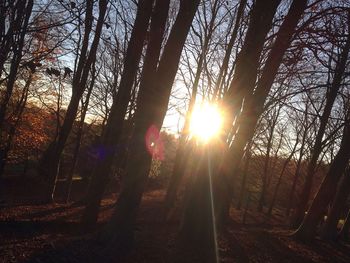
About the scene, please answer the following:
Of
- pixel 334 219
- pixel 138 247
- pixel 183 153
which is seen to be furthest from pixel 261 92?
pixel 183 153

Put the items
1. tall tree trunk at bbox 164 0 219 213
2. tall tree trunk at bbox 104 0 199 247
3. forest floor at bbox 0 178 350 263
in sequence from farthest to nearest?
1. tall tree trunk at bbox 164 0 219 213
2. tall tree trunk at bbox 104 0 199 247
3. forest floor at bbox 0 178 350 263

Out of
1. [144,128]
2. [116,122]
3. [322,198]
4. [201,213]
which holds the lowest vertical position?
[201,213]

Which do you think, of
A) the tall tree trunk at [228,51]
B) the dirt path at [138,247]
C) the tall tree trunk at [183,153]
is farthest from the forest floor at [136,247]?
the tall tree trunk at [228,51]

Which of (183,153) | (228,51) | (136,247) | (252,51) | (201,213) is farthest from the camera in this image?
(183,153)

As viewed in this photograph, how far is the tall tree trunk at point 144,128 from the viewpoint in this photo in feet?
20.4

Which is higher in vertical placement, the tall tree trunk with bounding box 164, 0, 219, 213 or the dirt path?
the tall tree trunk with bounding box 164, 0, 219, 213

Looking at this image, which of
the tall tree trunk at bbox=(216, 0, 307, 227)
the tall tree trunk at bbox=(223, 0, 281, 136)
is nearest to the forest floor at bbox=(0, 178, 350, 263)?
the tall tree trunk at bbox=(216, 0, 307, 227)

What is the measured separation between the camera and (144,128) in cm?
637

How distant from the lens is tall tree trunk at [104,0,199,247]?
6.23 metres

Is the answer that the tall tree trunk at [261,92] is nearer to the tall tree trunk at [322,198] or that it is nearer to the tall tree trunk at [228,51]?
the tall tree trunk at [322,198]

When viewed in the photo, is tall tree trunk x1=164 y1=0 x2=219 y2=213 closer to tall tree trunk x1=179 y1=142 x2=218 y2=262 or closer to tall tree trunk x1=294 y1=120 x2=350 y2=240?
tall tree trunk x1=294 y1=120 x2=350 y2=240

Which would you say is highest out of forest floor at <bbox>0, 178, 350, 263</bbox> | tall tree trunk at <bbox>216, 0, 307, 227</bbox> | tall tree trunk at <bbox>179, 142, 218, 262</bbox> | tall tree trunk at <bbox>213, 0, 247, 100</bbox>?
tall tree trunk at <bbox>213, 0, 247, 100</bbox>

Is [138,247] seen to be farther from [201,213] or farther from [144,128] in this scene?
[144,128]

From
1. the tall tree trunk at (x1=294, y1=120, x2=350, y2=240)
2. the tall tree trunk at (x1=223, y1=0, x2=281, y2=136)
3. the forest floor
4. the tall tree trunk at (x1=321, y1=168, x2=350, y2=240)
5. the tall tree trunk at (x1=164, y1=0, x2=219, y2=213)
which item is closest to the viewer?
the forest floor
